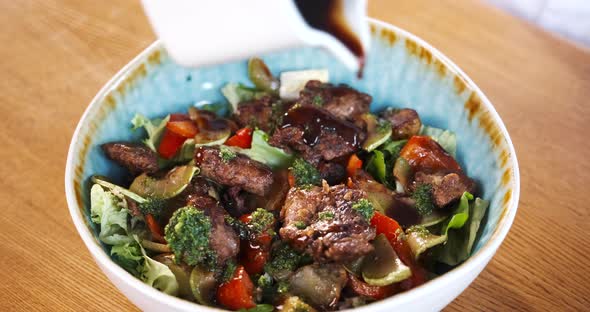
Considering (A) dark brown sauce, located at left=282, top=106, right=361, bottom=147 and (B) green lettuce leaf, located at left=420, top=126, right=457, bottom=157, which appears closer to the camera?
(A) dark brown sauce, located at left=282, top=106, right=361, bottom=147

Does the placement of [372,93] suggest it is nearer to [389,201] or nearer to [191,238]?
[389,201]

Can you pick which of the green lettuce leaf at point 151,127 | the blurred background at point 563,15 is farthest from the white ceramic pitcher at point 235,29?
the blurred background at point 563,15

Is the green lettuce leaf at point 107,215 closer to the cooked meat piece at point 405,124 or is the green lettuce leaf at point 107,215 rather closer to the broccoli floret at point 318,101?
the broccoli floret at point 318,101

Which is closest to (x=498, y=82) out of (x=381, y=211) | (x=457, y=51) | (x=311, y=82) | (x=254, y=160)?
(x=457, y=51)

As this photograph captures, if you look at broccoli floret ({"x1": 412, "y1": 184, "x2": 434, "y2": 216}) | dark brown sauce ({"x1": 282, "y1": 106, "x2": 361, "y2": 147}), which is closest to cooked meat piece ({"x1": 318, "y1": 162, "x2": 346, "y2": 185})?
dark brown sauce ({"x1": 282, "y1": 106, "x2": 361, "y2": 147})

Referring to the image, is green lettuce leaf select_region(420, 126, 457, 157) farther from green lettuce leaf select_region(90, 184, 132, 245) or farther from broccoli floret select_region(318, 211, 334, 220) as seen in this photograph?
green lettuce leaf select_region(90, 184, 132, 245)

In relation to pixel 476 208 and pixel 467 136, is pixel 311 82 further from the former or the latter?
pixel 476 208
